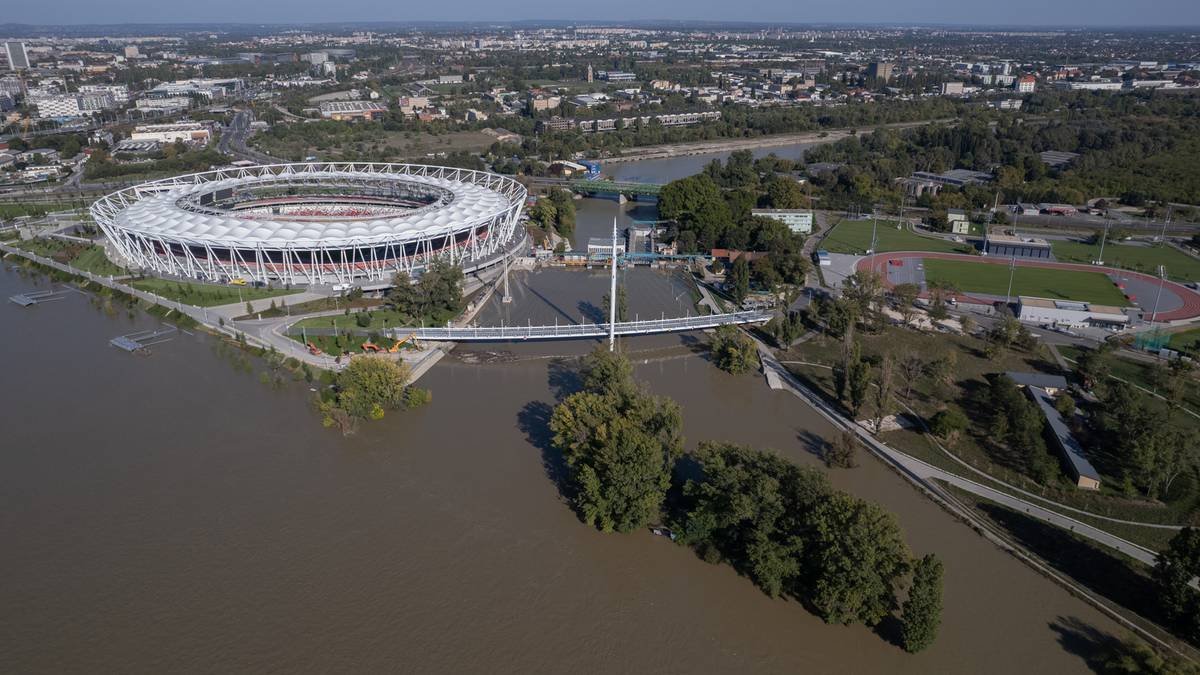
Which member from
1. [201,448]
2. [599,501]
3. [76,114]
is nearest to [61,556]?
[201,448]

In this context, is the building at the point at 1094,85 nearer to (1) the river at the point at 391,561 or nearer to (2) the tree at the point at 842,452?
(2) the tree at the point at 842,452

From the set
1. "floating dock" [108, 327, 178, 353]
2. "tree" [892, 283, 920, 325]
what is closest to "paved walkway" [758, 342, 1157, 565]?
"tree" [892, 283, 920, 325]

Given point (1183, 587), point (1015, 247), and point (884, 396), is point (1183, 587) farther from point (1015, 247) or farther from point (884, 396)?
point (1015, 247)

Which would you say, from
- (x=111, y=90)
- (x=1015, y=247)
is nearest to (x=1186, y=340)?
(x=1015, y=247)

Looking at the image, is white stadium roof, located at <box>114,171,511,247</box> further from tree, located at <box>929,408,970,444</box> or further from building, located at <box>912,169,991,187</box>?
building, located at <box>912,169,991,187</box>

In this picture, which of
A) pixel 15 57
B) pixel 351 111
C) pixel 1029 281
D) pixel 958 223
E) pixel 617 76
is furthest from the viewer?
pixel 15 57

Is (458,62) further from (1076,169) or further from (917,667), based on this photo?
(917,667)

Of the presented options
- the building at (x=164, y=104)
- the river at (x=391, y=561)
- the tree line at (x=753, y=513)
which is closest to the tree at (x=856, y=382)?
the river at (x=391, y=561)
